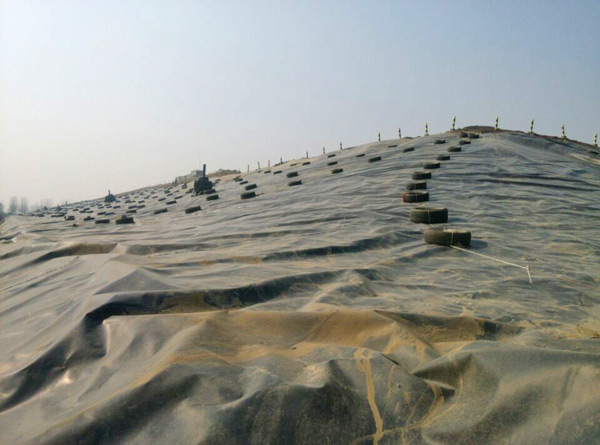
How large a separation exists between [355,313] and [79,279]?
3.34 m

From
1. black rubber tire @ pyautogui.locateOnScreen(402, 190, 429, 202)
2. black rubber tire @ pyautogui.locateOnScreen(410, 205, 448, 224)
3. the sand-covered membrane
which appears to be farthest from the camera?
black rubber tire @ pyautogui.locateOnScreen(402, 190, 429, 202)

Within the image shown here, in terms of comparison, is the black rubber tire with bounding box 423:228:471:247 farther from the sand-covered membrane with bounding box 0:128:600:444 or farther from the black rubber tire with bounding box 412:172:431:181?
the black rubber tire with bounding box 412:172:431:181

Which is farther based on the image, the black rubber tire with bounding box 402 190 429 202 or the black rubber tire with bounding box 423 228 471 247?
the black rubber tire with bounding box 402 190 429 202

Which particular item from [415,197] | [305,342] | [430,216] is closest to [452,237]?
[430,216]

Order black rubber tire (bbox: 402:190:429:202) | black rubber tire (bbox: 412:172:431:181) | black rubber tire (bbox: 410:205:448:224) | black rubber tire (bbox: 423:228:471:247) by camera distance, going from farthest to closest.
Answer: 1. black rubber tire (bbox: 412:172:431:181)
2. black rubber tire (bbox: 402:190:429:202)
3. black rubber tire (bbox: 410:205:448:224)
4. black rubber tire (bbox: 423:228:471:247)

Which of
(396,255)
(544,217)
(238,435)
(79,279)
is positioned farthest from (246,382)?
(544,217)

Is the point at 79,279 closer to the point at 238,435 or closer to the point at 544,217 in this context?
the point at 238,435

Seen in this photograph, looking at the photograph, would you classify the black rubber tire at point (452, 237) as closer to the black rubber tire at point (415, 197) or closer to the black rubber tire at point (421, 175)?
the black rubber tire at point (415, 197)

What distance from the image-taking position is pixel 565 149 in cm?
2309

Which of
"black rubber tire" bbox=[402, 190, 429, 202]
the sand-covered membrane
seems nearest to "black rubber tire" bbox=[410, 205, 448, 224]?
the sand-covered membrane

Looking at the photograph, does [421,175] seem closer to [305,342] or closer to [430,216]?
[430,216]

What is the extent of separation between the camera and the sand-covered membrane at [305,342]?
181 cm

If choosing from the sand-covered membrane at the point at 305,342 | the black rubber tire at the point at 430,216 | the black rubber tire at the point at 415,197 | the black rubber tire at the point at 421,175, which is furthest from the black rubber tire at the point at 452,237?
the black rubber tire at the point at 421,175

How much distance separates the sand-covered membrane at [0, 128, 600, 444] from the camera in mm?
1809
